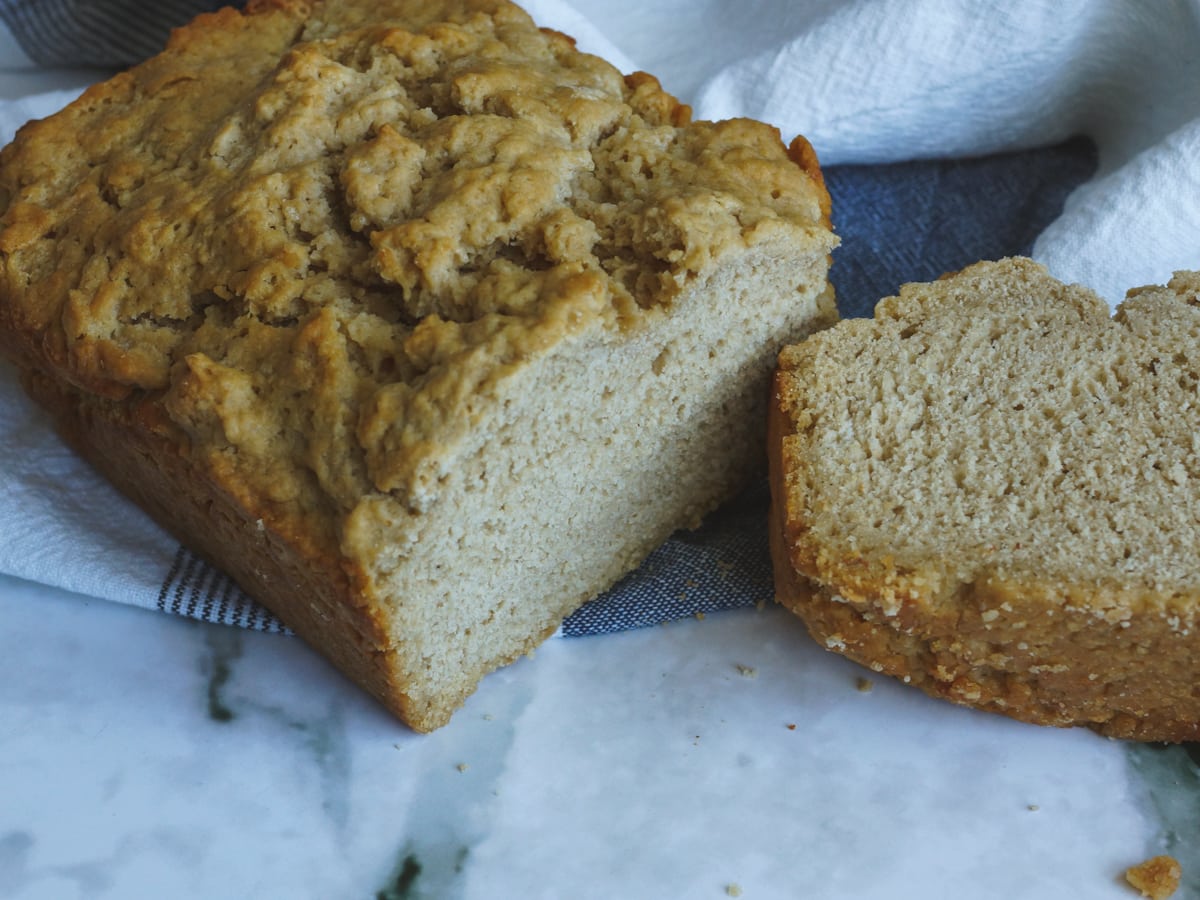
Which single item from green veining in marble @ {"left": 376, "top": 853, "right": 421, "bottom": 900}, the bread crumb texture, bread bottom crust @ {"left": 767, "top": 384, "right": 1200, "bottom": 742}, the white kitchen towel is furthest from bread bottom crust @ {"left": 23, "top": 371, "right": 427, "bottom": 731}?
the bread crumb texture

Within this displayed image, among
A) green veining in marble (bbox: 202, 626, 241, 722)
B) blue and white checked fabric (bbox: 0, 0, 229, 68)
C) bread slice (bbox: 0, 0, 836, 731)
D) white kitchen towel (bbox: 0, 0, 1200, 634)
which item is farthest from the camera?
blue and white checked fabric (bbox: 0, 0, 229, 68)

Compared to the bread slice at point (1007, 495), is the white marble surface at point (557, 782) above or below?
below

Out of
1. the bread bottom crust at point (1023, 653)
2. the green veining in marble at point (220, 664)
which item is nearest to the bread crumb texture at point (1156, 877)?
the bread bottom crust at point (1023, 653)

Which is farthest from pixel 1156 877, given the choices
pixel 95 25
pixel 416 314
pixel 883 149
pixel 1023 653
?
pixel 95 25

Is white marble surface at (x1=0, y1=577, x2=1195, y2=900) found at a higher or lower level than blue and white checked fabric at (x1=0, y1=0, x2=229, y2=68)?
lower

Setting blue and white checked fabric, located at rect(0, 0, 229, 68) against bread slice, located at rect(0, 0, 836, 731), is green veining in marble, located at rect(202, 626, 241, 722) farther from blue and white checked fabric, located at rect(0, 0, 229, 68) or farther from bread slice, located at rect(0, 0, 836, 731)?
blue and white checked fabric, located at rect(0, 0, 229, 68)

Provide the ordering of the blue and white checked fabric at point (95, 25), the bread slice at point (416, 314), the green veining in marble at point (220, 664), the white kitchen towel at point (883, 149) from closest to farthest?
the bread slice at point (416, 314)
the green veining in marble at point (220, 664)
the white kitchen towel at point (883, 149)
the blue and white checked fabric at point (95, 25)

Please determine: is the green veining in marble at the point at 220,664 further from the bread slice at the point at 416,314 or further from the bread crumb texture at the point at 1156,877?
the bread crumb texture at the point at 1156,877
